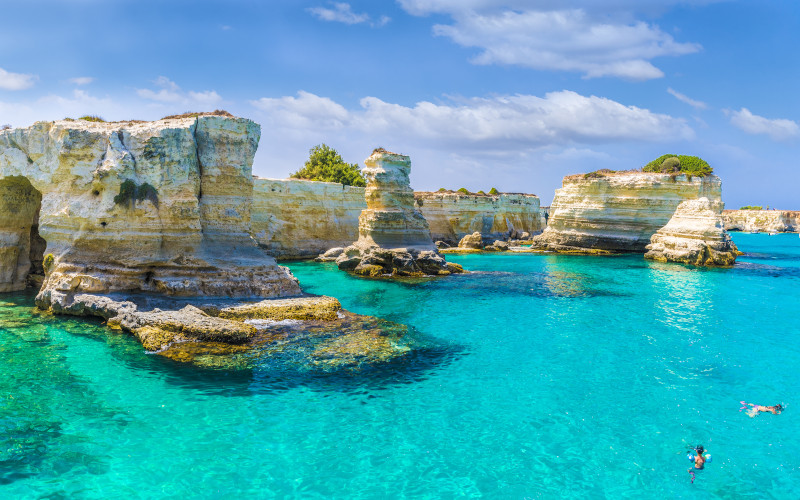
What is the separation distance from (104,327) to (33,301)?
574cm

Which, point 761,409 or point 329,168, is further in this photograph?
point 329,168

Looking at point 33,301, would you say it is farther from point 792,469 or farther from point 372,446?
point 792,469

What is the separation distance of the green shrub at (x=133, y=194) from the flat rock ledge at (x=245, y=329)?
326cm

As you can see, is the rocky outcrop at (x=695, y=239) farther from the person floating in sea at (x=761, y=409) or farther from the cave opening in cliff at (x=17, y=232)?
the cave opening in cliff at (x=17, y=232)

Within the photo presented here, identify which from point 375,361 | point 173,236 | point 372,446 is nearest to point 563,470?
point 372,446

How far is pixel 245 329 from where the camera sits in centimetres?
1421

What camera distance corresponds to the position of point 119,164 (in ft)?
56.3

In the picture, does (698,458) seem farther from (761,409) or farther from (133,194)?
(133,194)

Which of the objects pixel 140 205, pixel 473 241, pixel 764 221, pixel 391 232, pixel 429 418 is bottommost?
pixel 429 418

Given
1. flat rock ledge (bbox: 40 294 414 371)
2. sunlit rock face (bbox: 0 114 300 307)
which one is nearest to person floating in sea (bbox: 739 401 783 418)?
flat rock ledge (bbox: 40 294 414 371)

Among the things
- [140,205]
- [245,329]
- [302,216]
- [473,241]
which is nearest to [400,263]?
[302,216]

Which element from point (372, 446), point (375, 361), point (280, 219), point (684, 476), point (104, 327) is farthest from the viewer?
point (280, 219)

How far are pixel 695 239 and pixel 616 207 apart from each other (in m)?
8.99

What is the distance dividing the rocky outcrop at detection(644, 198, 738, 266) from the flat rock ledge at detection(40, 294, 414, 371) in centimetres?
2969
